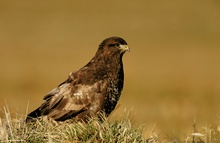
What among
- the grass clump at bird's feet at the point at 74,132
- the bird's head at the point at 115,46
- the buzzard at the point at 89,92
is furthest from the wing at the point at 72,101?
the grass clump at bird's feet at the point at 74,132

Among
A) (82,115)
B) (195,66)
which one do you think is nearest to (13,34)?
(195,66)

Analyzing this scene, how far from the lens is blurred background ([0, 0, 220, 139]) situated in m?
17.8

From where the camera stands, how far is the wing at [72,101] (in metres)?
10.0

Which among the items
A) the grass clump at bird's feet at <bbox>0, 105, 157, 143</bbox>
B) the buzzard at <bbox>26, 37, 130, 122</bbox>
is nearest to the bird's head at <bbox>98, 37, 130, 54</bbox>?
the buzzard at <bbox>26, 37, 130, 122</bbox>

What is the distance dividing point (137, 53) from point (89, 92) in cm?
2591

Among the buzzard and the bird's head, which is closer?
the buzzard

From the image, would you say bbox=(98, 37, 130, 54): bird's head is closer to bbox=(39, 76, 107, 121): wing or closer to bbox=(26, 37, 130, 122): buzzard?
bbox=(26, 37, 130, 122): buzzard

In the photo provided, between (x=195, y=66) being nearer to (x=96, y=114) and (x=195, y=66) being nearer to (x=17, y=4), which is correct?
(x=96, y=114)

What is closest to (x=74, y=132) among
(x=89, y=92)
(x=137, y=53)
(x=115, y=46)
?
(x=89, y=92)

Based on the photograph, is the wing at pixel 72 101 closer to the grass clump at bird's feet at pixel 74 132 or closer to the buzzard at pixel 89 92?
the buzzard at pixel 89 92

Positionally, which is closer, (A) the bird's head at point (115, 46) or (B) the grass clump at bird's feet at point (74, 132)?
(B) the grass clump at bird's feet at point (74, 132)

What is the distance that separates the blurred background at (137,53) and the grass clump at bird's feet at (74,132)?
689 millimetres

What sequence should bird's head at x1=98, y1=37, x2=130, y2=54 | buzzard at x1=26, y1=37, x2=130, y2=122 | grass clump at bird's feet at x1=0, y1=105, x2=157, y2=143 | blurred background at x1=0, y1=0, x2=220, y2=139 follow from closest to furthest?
grass clump at bird's feet at x1=0, y1=105, x2=157, y2=143 → buzzard at x1=26, y1=37, x2=130, y2=122 → bird's head at x1=98, y1=37, x2=130, y2=54 → blurred background at x1=0, y1=0, x2=220, y2=139

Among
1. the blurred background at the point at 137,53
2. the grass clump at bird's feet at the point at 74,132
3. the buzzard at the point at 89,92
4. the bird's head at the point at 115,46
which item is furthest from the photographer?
the blurred background at the point at 137,53
